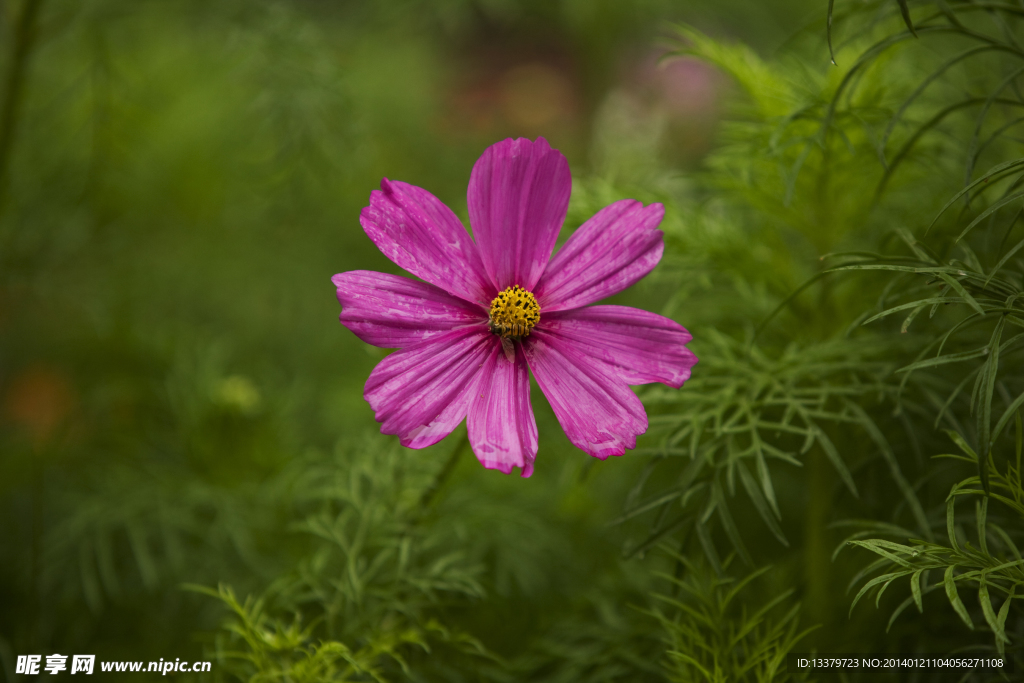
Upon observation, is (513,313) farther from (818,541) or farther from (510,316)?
(818,541)

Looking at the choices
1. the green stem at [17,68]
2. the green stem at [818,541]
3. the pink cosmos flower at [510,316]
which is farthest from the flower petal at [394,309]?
the green stem at [17,68]

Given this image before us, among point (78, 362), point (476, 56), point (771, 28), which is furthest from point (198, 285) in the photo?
point (476, 56)

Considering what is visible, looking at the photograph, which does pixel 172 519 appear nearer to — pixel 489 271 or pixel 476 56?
pixel 489 271

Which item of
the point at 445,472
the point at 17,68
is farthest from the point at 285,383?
the point at 445,472


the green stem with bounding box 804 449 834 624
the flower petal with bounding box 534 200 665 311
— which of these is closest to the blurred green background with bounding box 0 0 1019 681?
the green stem with bounding box 804 449 834 624

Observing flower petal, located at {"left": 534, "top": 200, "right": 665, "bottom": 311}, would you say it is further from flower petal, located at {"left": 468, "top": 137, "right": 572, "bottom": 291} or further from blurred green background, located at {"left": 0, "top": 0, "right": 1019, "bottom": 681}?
blurred green background, located at {"left": 0, "top": 0, "right": 1019, "bottom": 681}

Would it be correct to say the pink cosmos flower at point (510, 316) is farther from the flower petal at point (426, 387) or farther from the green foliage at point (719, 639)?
the green foliage at point (719, 639)

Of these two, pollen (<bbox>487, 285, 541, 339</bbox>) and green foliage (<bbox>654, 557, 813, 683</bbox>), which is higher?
pollen (<bbox>487, 285, 541, 339</bbox>)
